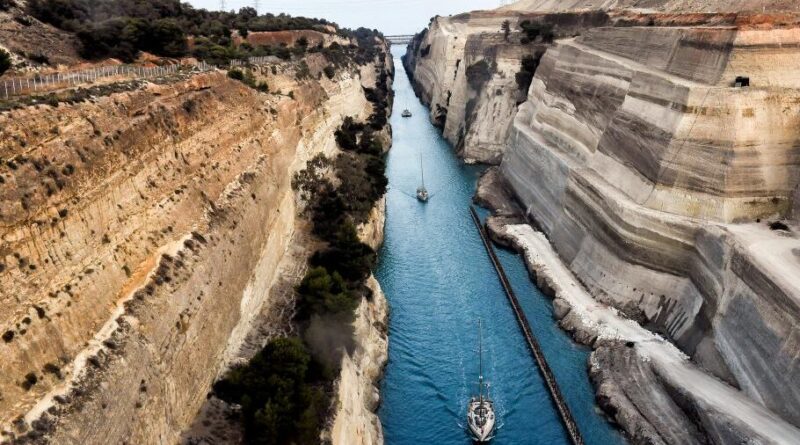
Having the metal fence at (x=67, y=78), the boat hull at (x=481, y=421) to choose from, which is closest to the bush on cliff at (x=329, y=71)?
the metal fence at (x=67, y=78)

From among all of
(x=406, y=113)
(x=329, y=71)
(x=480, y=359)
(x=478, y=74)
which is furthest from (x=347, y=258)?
(x=406, y=113)

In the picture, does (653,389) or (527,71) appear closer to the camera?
(653,389)

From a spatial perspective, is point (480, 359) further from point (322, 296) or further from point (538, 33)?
point (538, 33)

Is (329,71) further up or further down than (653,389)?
further up

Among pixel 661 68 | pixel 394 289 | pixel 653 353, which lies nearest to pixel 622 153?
pixel 661 68

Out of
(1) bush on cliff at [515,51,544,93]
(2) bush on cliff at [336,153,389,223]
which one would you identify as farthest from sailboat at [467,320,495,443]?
(1) bush on cliff at [515,51,544,93]

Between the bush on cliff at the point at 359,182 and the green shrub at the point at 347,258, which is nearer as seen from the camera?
the green shrub at the point at 347,258

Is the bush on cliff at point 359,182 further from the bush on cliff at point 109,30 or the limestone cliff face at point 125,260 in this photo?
the limestone cliff face at point 125,260

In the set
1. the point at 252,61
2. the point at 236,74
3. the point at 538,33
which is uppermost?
the point at 538,33
